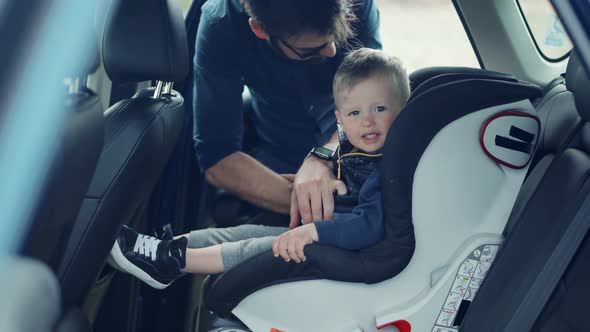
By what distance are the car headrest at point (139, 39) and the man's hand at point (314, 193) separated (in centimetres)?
49

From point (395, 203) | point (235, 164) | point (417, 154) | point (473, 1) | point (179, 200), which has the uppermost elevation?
point (473, 1)

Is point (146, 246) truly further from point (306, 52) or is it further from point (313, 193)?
point (306, 52)

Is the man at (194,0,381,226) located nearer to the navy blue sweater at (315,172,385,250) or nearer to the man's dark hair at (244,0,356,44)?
the man's dark hair at (244,0,356,44)

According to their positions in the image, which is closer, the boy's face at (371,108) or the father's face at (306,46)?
the boy's face at (371,108)

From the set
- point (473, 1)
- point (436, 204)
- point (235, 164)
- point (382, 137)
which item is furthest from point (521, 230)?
point (473, 1)

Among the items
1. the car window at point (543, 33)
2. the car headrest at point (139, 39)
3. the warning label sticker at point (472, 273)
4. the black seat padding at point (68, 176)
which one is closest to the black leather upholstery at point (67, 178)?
the black seat padding at point (68, 176)

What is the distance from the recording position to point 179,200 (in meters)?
2.59

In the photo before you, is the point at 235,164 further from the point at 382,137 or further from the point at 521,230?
the point at 521,230

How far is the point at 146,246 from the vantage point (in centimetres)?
203

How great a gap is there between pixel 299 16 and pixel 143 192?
581 millimetres

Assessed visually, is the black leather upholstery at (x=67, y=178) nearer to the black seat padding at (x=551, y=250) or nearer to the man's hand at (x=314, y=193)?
the man's hand at (x=314, y=193)

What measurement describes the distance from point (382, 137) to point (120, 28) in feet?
2.17

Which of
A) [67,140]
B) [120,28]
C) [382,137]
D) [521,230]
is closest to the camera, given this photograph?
[67,140]

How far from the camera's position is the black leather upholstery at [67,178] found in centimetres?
132
